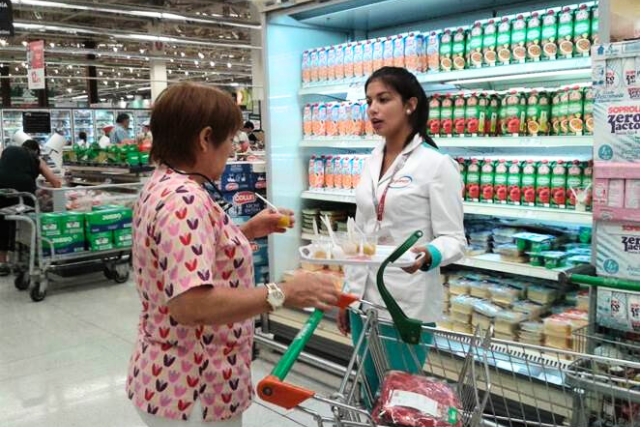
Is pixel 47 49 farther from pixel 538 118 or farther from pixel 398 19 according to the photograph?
pixel 538 118

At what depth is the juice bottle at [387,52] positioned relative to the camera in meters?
3.80

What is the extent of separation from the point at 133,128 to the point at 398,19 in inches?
561

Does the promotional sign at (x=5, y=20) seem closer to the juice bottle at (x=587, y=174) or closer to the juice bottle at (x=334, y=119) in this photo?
the juice bottle at (x=334, y=119)

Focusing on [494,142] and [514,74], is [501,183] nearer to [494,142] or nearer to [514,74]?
[494,142]

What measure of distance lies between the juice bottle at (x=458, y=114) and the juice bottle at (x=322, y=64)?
1019 millimetres

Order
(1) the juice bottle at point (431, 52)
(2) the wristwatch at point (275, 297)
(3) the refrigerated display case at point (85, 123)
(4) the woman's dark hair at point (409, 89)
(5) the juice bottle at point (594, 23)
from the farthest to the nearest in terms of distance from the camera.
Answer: (3) the refrigerated display case at point (85, 123)
(1) the juice bottle at point (431, 52)
(5) the juice bottle at point (594, 23)
(4) the woman's dark hair at point (409, 89)
(2) the wristwatch at point (275, 297)

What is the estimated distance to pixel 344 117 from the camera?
4113 millimetres

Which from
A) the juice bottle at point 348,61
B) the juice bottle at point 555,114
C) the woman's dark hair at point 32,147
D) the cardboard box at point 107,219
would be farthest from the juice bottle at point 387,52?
the woman's dark hair at point 32,147

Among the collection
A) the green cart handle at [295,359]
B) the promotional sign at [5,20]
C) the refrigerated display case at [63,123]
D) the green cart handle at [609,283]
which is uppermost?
the promotional sign at [5,20]

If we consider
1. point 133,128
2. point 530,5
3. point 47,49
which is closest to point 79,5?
point 47,49

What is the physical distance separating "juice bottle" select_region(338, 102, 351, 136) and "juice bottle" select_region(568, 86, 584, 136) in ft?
4.78

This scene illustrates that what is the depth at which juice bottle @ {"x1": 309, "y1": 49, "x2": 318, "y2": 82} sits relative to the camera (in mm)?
4242

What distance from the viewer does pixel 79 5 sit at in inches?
436

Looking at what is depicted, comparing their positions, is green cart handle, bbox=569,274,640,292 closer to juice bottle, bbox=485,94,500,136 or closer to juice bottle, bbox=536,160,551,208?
juice bottle, bbox=536,160,551,208
